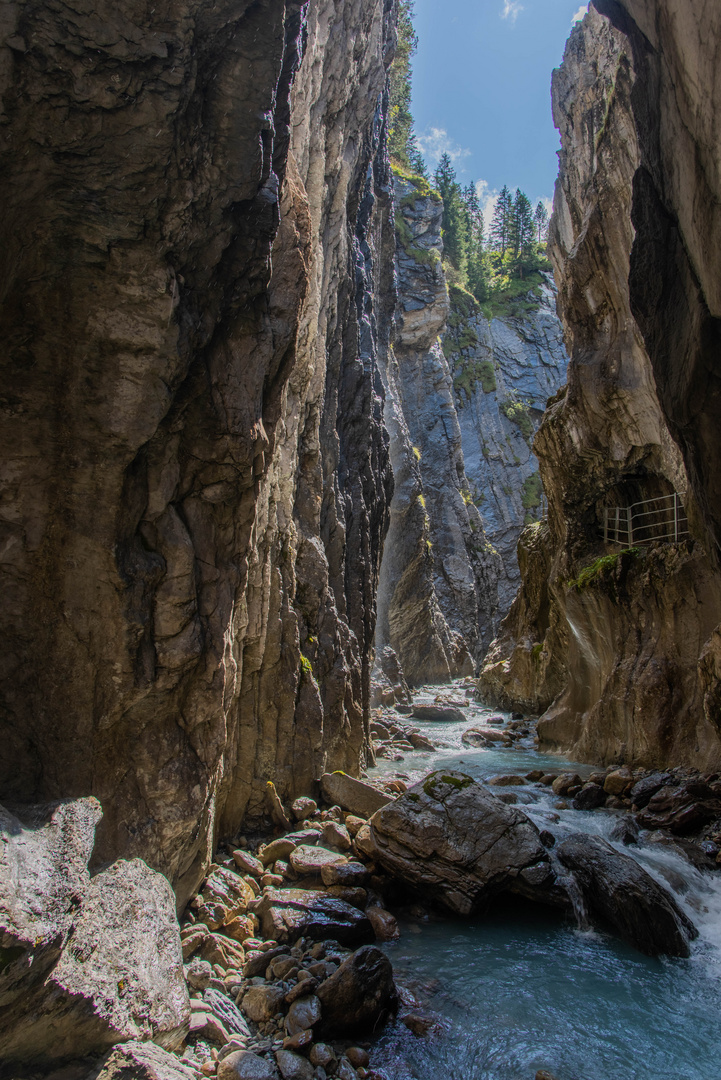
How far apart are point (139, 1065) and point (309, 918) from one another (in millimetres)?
3246

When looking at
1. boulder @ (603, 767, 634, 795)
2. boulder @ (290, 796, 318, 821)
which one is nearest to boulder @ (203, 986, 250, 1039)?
boulder @ (290, 796, 318, 821)

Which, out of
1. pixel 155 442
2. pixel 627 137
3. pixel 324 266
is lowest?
pixel 155 442

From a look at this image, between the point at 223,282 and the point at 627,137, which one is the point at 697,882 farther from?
the point at 627,137

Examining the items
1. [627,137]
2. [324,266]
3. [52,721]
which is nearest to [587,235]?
[627,137]

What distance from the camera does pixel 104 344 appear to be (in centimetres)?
548

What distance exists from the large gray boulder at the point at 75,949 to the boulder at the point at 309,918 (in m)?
2.03

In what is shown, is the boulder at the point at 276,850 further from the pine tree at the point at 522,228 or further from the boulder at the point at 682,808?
the pine tree at the point at 522,228

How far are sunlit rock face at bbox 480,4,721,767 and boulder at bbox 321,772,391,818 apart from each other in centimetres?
612

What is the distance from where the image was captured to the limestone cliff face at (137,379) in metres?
4.86

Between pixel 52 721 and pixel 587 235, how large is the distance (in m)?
17.3

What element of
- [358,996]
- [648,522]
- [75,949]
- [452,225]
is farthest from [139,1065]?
[452,225]

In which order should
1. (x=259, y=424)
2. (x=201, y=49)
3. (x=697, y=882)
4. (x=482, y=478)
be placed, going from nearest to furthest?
(x=201, y=49) → (x=259, y=424) → (x=697, y=882) → (x=482, y=478)

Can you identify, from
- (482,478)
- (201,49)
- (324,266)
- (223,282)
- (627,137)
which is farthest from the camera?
(482,478)

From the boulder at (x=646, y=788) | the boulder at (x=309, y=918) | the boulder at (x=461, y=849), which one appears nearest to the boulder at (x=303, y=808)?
the boulder at (x=461, y=849)
